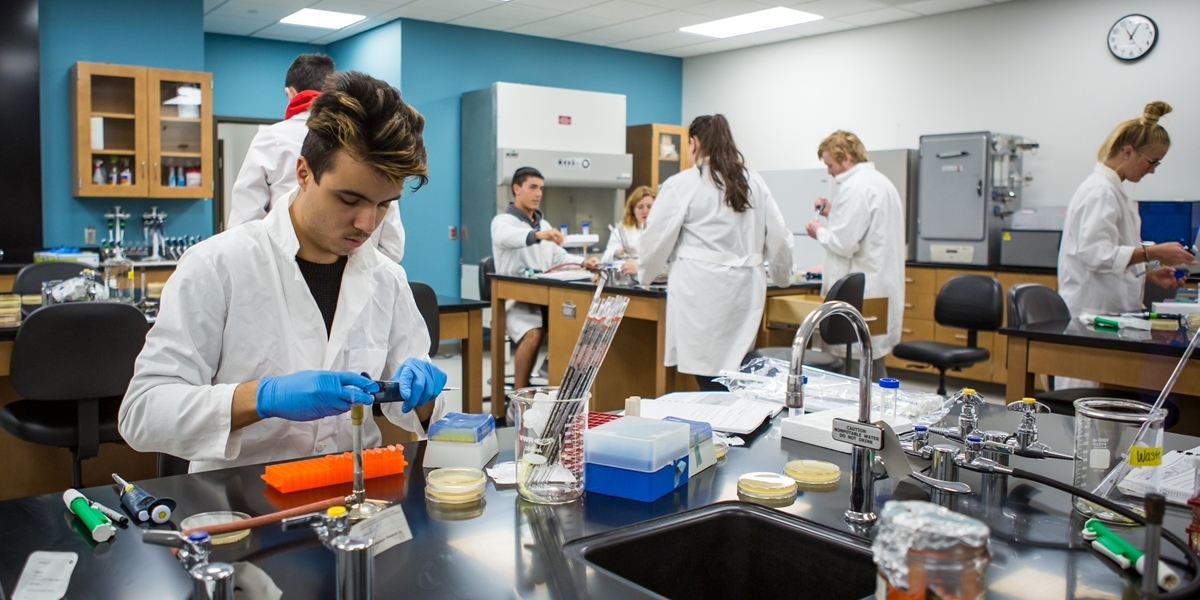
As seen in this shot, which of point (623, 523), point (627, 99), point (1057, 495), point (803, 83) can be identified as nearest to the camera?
point (623, 523)

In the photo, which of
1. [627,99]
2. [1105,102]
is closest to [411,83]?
[627,99]

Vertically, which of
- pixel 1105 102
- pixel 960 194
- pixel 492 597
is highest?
pixel 1105 102

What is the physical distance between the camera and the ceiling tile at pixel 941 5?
5.76 metres

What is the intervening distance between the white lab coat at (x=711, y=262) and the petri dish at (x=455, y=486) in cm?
242

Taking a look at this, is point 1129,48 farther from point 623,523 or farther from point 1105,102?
point 623,523

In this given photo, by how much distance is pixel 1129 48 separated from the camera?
527cm

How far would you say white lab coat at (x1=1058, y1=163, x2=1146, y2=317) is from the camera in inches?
134

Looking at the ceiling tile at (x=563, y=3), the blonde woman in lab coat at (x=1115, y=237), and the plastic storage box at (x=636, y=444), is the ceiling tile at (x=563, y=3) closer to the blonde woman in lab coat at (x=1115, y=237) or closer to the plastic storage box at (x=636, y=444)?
the blonde woman in lab coat at (x=1115, y=237)

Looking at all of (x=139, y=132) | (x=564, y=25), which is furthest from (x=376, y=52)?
(x=139, y=132)

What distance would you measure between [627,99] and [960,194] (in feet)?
9.86

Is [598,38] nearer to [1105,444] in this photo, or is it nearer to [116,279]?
[116,279]

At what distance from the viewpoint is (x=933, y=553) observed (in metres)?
0.63

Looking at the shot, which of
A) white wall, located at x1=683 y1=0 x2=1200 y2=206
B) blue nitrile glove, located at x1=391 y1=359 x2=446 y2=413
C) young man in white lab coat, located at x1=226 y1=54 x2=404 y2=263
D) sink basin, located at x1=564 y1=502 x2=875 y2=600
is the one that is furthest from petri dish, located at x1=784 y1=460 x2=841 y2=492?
white wall, located at x1=683 y1=0 x2=1200 y2=206

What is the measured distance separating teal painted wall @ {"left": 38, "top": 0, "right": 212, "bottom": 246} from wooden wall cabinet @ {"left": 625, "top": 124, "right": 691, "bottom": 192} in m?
3.24
